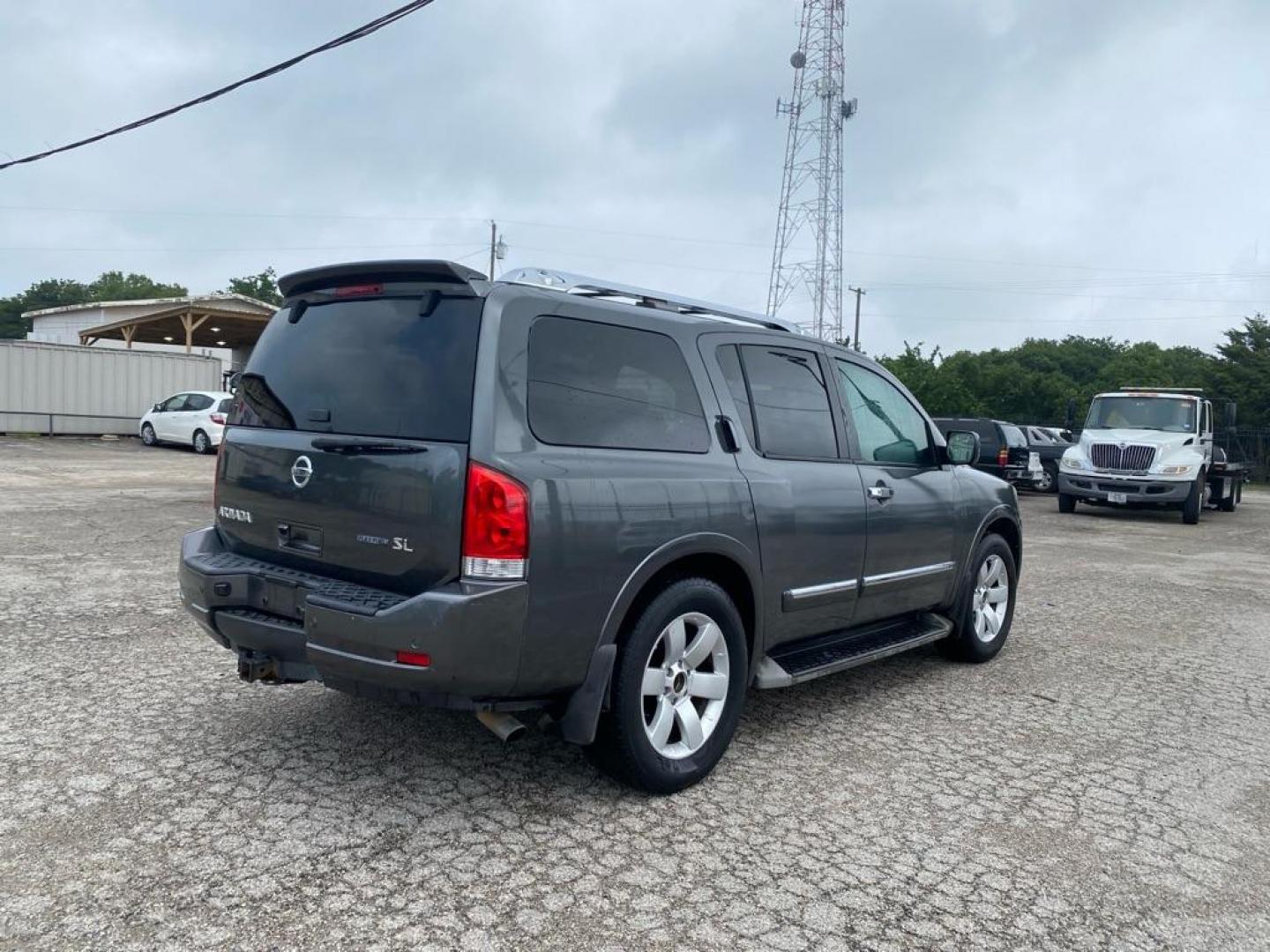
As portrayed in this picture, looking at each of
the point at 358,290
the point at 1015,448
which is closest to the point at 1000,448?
the point at 1015,448

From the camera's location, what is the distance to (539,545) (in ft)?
11.1

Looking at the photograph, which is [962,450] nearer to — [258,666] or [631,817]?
[631,817]

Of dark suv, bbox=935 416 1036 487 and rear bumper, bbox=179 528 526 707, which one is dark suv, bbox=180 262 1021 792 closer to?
rear bumper, bbox=179 528 526 707

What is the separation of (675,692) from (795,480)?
1.15 metres

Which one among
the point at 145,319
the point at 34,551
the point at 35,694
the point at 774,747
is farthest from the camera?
the point at 145,319

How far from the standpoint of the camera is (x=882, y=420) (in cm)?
548

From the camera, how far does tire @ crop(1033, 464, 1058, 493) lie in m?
24.7

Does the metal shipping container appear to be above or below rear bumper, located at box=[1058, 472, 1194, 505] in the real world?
above

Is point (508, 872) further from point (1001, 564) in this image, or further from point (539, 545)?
point (1001, 564)

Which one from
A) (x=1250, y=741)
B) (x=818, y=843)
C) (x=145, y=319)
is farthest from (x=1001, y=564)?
(x=145, y=319)

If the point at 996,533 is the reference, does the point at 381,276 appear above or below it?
above

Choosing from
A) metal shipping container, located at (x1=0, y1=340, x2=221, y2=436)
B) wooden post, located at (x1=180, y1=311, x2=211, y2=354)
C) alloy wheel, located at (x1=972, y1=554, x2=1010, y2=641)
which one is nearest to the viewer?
alloy wheel, located at (x1=972, y1=554, x2=1010, y2=641)

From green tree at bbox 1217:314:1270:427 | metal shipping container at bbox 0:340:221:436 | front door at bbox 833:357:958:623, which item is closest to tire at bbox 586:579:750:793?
front door at bbox 833:357:958:623

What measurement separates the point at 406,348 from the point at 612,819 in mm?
1854
